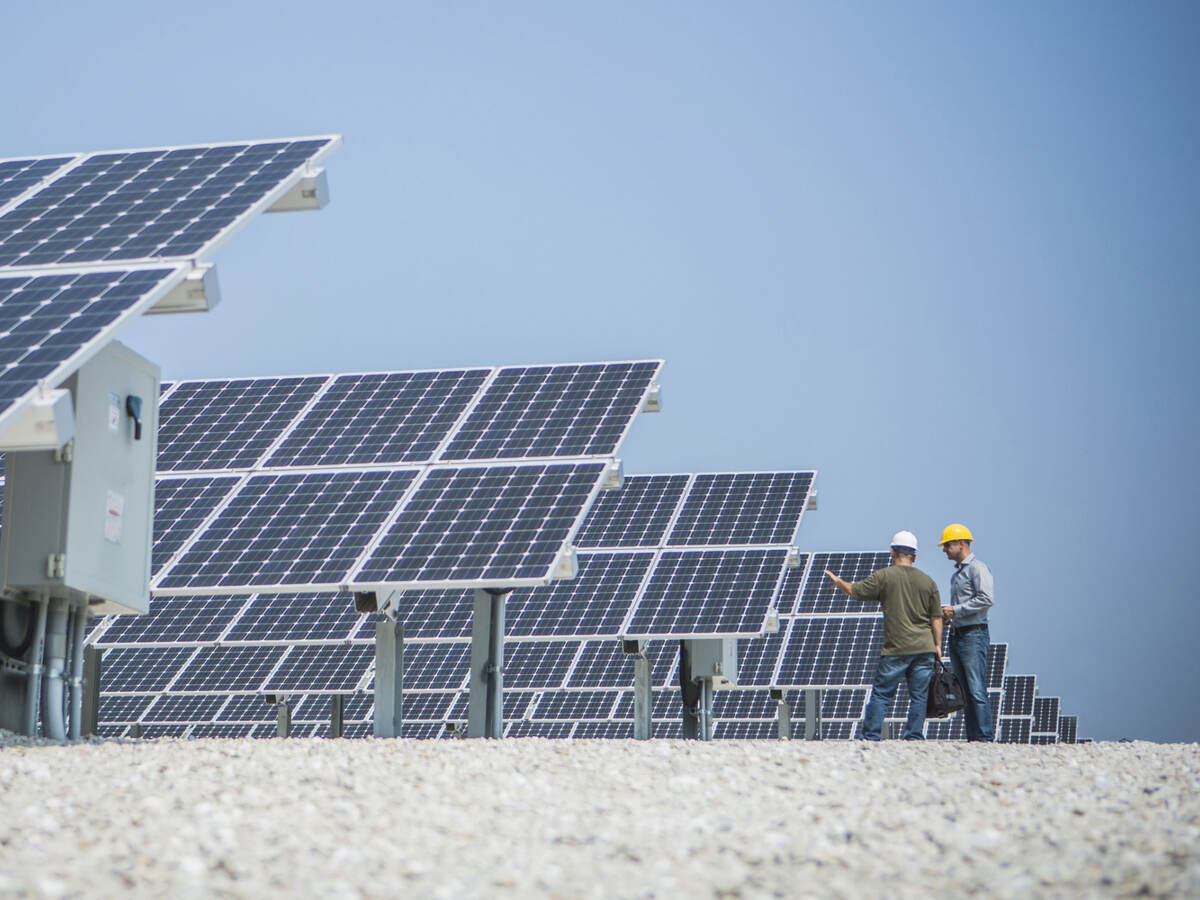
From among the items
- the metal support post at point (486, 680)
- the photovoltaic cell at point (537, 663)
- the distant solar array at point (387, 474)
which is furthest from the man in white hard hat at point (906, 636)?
the photovoltaic cell at point (537, 663)

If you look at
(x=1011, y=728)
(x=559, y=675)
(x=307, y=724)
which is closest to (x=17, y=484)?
(x=559, y=675)

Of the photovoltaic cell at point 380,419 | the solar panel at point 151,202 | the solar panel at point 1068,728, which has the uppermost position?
the solar panel at point 151,202

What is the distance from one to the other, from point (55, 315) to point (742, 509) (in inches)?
648

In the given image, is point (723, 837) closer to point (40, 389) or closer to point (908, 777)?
point (908, 777)

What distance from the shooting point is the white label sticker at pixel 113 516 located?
13.5 meters

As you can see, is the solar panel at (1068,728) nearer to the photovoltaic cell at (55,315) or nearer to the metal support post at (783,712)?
the metal support post at (783,712)

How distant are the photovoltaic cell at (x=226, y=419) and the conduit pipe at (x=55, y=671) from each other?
18.3 ft

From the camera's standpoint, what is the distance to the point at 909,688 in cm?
1523

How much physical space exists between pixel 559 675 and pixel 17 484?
57.0 feet

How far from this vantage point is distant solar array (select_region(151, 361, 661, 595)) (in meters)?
16.2

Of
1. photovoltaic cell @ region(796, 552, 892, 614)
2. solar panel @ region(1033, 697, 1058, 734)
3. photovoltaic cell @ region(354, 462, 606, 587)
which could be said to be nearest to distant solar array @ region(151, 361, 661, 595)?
photovoltaic cell @ region(354, 462, 606, 587)

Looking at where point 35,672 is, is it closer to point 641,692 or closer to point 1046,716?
point 641,692

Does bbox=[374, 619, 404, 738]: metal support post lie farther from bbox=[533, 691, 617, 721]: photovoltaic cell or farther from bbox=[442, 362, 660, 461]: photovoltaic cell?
bbox=[533, 691, 617, 721]: photovoltaic cell

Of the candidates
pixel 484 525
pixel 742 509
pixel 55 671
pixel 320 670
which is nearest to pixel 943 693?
pixel 484 525
